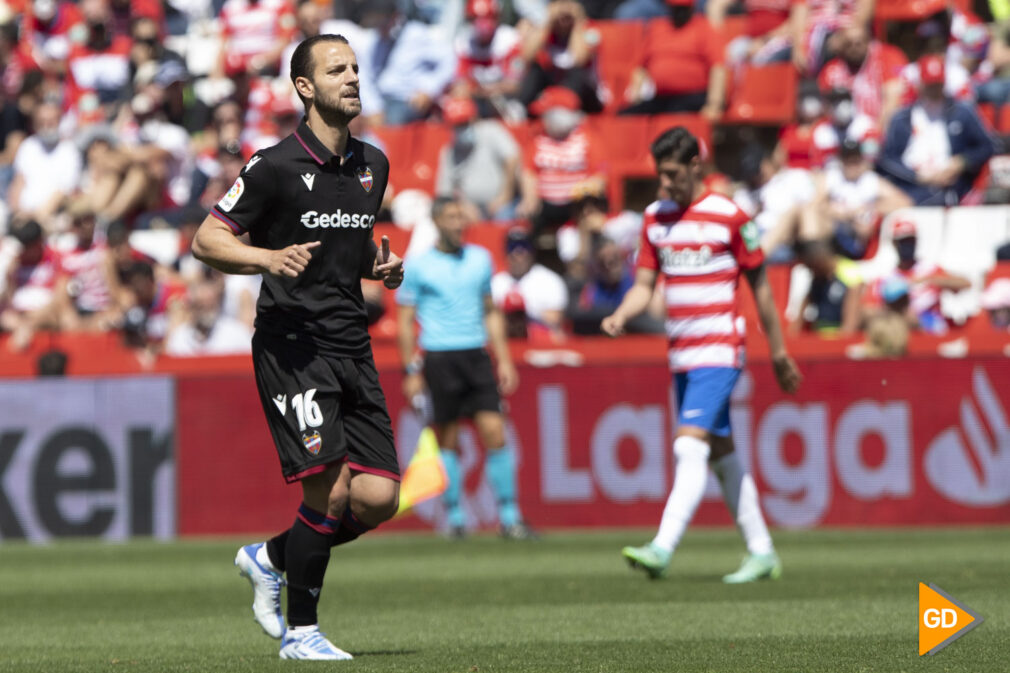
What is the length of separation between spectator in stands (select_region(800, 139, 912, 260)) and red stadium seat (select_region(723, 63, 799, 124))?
3.89 ft

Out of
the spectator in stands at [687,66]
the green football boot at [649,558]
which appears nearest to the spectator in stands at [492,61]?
the spectator in stands at [687,66]

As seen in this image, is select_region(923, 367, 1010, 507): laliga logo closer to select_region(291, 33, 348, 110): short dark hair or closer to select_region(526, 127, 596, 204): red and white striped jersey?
select_region(526, 127, 596, 204): red and white striped jersey

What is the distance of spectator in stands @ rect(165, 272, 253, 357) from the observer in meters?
16.2

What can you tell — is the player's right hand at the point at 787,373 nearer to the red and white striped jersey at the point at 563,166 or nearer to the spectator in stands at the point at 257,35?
the red and white striped jersey at the point at 563,166

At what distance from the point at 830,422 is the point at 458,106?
5869 millimetres

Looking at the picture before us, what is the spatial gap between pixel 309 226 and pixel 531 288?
10.1 m

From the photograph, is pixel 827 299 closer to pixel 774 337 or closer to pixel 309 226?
pixel 774 337

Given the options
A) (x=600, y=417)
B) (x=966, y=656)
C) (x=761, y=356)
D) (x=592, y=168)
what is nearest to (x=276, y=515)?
(x=600, y=417)

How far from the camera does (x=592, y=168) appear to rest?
17938 millimetres

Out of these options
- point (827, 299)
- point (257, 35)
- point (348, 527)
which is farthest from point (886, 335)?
point (257, 35)

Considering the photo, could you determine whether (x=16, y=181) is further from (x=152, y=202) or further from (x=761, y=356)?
(x=761, y=356)

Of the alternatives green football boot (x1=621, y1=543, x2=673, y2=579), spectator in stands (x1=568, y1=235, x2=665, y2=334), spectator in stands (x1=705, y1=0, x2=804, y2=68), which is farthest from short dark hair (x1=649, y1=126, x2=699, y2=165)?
spectator in stands (x1=705, y1=0, x2=804, y2=68)

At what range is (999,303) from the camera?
50.3 feet
